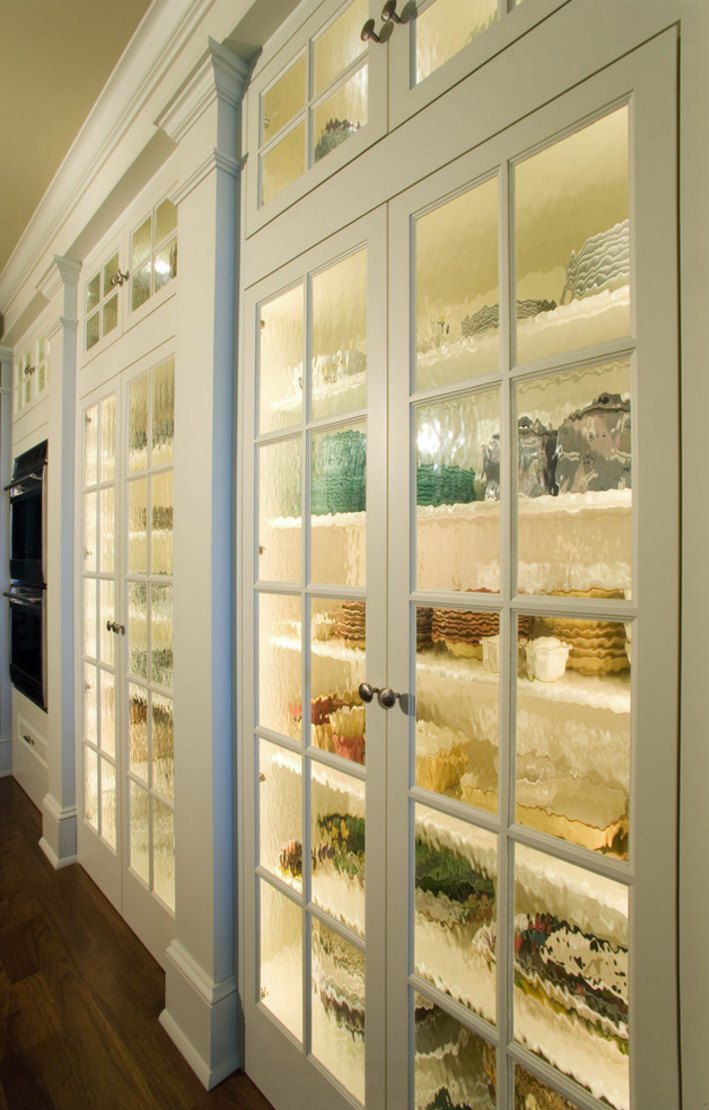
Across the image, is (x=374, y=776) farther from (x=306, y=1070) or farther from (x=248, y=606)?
(x=306, y=1070)

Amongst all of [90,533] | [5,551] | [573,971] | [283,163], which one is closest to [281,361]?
[283,163]

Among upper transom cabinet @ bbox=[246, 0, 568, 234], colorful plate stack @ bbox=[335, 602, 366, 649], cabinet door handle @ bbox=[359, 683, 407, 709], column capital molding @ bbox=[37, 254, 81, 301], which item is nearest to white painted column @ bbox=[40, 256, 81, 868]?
column capital molding @ bbox=[37, 254, 81, 301]

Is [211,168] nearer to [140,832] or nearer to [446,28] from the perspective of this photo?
[446,28]

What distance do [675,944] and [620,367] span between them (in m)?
0.80

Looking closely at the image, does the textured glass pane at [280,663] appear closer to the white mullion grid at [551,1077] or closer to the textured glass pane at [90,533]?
the white mullion grid at [551,1077]

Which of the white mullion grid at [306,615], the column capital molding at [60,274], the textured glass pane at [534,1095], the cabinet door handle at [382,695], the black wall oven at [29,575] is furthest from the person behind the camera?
the black wall oven at [29,575]

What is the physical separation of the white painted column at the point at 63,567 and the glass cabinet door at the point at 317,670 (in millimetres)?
1481

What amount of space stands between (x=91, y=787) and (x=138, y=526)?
1.22 metres

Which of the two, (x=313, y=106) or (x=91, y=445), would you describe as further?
(x=91, y=445)

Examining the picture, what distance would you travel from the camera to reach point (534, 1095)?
36.1 inches

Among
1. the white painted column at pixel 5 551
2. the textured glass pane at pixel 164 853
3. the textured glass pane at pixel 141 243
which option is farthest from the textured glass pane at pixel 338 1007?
the white painted column at pixel 5 551

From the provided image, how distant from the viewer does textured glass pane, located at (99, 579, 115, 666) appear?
2.24 m

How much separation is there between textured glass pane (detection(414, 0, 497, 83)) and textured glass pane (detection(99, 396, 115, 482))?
1.64 metres

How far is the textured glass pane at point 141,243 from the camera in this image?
198cm
